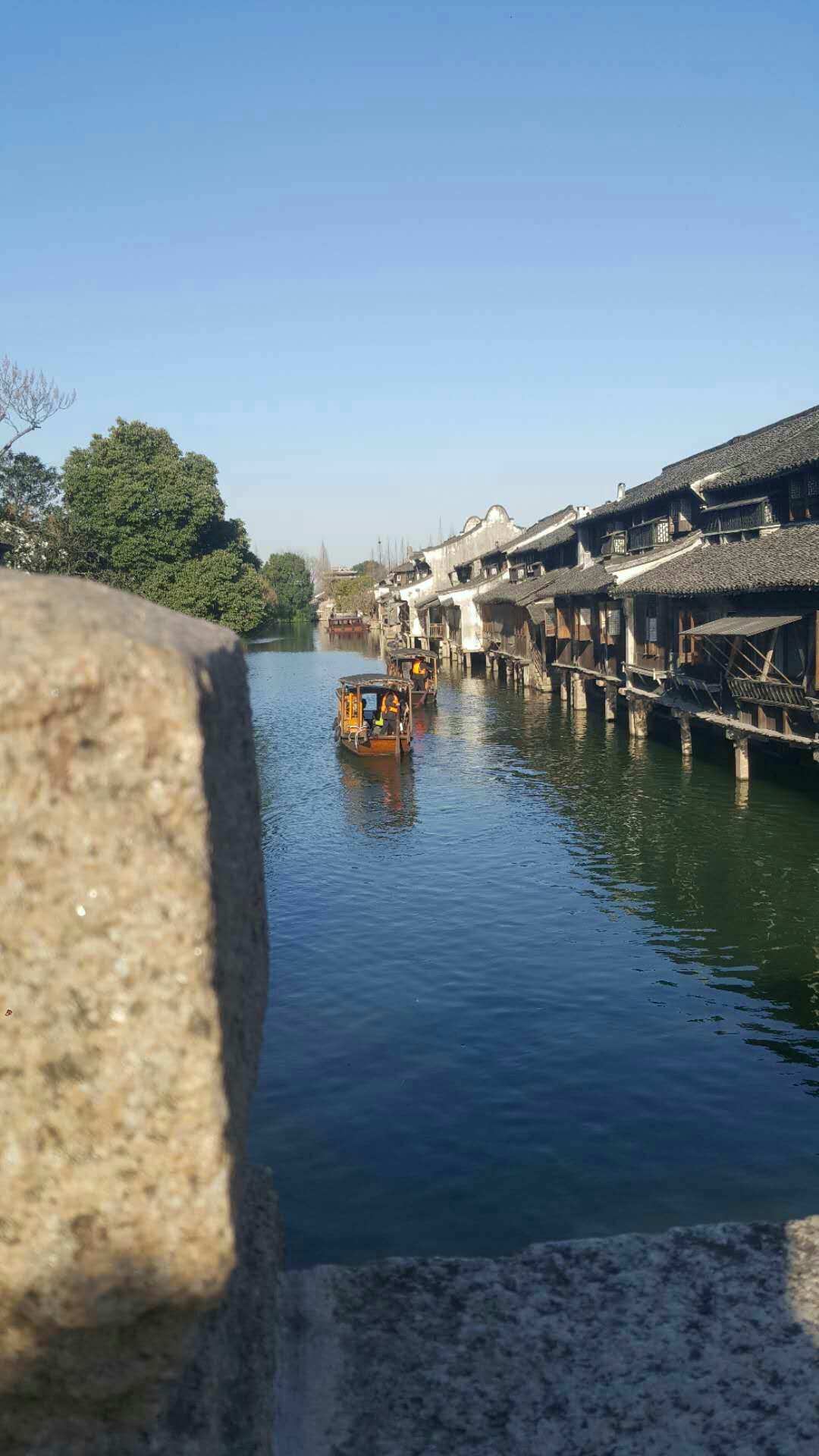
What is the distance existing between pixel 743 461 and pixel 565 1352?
3047 cm

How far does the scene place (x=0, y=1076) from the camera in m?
2.40

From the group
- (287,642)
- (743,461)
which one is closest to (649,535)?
(743,461)

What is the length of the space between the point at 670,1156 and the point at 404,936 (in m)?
7.24

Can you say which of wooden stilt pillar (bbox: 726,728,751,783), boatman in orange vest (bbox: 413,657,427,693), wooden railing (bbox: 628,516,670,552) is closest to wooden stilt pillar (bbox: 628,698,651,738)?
wooden railing (bbox: 628,516,670,552)

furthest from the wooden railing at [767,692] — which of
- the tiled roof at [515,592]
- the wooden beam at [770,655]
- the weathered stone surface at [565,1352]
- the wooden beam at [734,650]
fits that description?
the tiled roof at [515,592]

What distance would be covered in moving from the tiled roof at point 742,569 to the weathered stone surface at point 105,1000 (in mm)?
19388

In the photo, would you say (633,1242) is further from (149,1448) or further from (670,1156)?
(149,1448)

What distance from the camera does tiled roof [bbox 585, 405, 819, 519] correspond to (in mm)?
27516

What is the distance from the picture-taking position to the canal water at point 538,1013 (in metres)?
9.42

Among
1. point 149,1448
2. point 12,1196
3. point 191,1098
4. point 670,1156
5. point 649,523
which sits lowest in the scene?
point 670,1156

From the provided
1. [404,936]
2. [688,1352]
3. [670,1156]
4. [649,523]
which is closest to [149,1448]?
[688,1352]

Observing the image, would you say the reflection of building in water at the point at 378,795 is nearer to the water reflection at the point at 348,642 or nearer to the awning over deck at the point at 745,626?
the awning over deck at the point at 745,626

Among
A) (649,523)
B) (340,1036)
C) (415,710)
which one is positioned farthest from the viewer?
(415,710)

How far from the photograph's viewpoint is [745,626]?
75.4ft
